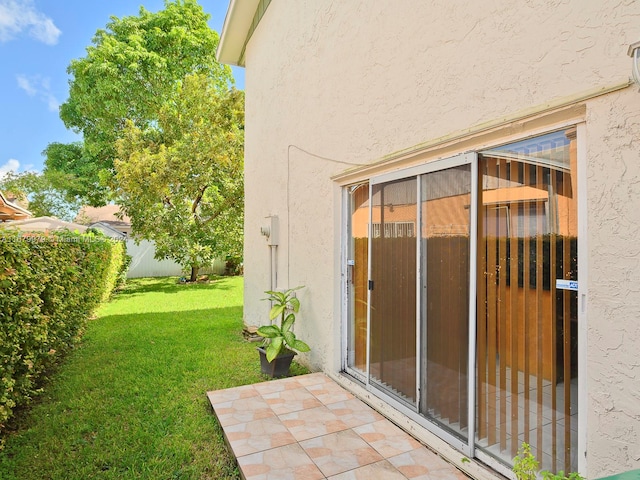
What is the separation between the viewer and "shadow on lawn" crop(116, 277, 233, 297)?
634 inches

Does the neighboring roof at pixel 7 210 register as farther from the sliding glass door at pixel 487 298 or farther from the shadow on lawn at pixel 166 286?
the sliding glass door at pixel 487 298

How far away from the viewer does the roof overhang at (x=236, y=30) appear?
909 centimetres

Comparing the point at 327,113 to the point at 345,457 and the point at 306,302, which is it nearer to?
the point at 306,302

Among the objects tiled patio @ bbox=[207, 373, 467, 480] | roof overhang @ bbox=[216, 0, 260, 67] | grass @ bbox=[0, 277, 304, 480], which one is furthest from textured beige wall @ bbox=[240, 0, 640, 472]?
grass @ bbox=[0, 277, 304, 480]

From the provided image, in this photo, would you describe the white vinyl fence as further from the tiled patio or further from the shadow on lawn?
the tiled patio

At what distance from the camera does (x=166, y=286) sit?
1736cm

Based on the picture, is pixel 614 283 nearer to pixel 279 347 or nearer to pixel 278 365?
pixel 279 347

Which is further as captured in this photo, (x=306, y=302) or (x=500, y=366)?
(x=306, y=302)

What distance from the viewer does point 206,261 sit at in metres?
16.7

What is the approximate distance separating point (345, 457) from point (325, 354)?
232 centimetres

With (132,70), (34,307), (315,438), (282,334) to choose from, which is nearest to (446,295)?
(315,438)

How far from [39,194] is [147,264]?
1246 centimetres

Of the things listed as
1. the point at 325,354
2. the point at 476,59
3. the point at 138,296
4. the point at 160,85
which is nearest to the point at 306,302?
the point at 325,354

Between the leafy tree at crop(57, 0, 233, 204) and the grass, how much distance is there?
51.2 feet
